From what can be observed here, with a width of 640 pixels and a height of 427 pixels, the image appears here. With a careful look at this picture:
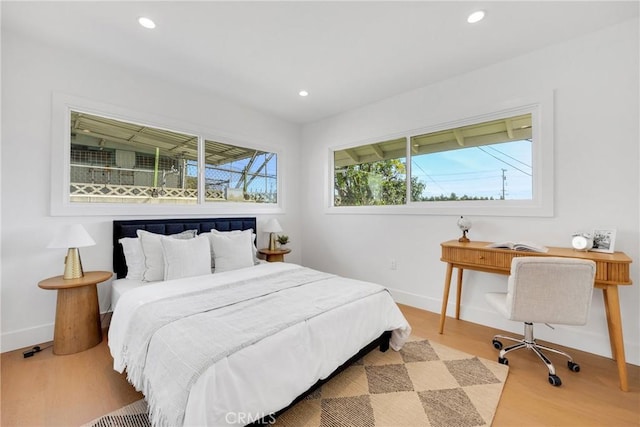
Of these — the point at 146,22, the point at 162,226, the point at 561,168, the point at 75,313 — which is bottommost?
the point at 75,313

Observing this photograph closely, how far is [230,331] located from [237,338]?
0.10 m

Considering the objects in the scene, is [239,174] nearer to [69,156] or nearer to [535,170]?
[69,156]

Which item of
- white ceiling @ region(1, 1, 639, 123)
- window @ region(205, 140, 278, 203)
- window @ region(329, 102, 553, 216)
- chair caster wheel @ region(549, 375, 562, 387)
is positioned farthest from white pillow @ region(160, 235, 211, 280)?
chair caster wheel @ region(549, 375, 562, 387)

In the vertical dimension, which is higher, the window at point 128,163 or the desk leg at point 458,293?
the window at point 128,163

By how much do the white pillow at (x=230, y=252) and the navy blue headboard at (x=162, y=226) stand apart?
0.42 m

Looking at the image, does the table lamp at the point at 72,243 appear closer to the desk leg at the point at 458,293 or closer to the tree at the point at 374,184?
the tree at the point at 374,184

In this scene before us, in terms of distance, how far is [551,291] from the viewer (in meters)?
1.94

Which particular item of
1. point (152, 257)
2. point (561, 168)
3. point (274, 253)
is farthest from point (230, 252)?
point (561, 168)

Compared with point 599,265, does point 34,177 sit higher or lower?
higher

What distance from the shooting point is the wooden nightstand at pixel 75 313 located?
231 centimetres

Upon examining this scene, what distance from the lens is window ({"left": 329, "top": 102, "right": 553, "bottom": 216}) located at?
2652 mm

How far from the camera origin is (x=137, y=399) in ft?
5.88

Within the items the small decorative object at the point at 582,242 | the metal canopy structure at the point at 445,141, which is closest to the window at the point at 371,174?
the metal canopy structure at the point at 445,141

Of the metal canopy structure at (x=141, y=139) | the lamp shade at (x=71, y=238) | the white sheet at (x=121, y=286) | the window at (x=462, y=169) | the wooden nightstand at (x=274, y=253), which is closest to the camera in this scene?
the lamp shade at (x=71, y=238)
